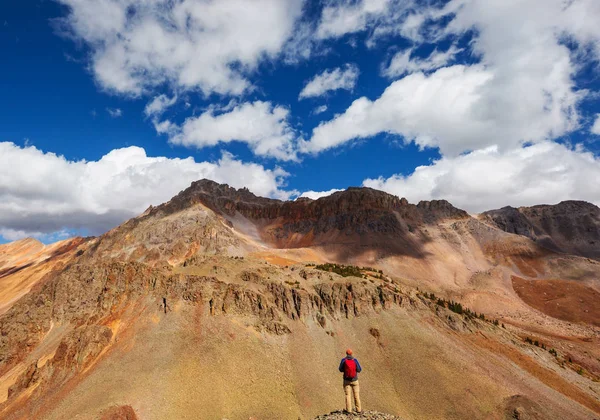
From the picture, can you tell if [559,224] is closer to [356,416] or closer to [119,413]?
[356,416]

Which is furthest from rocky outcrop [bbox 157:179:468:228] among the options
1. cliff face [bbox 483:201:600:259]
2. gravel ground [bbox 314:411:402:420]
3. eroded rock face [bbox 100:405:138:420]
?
gravel ground [bbox 314:411:402:420]

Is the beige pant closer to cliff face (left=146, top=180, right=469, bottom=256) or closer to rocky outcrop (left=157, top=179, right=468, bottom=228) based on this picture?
cliff face (left=146, top=180, right=469, bottom=256)

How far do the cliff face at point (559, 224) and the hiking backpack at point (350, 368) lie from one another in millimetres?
142204

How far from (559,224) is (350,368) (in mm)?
168255

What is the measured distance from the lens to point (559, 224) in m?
154

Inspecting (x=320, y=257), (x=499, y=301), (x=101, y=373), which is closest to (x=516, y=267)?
(x=499, y=301)

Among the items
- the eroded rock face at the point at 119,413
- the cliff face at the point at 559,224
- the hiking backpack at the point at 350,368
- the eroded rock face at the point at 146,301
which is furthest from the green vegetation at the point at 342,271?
the cliff face at the point at 559,224

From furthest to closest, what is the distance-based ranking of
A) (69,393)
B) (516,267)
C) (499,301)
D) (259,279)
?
(516,267), (499,301), (259,279), (69,393)

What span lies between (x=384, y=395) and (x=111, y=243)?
11379 centimetres

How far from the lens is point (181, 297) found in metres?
42.4

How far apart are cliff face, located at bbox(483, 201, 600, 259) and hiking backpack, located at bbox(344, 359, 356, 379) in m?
142

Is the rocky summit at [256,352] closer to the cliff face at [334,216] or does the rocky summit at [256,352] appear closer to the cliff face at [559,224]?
the cliff face at [334,216]

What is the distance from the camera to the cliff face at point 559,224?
139875mm

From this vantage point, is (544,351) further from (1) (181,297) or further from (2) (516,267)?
(2) (516,267)
